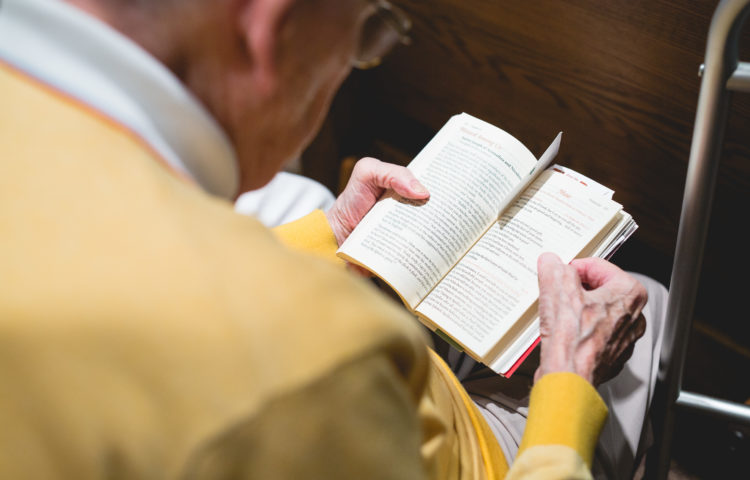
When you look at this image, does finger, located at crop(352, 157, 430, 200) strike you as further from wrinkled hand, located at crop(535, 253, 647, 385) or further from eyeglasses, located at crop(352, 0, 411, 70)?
eyeglasses, located at crop(352, 0, 411, 70)

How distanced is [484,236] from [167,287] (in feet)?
1.98

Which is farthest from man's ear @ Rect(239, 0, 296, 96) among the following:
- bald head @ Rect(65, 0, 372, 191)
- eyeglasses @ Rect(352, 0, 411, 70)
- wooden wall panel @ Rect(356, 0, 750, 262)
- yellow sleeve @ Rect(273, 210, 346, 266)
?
wooden wall panel @ Rect(356, 0, 750, 262)

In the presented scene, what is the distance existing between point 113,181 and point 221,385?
0.14 metres

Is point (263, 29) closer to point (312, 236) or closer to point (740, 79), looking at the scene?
point (740, 79)

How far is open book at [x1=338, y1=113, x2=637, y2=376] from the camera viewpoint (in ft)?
2.71

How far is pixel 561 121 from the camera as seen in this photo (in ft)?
4.34

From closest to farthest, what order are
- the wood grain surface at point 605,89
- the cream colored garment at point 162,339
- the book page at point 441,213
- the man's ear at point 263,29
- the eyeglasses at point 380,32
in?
the cream colored garment at point 162,339 < the man's ear at point 263,29 < the eyeglasses at point 380,32 < the book page at point 441,213 < the wood grain surface at point 605,89

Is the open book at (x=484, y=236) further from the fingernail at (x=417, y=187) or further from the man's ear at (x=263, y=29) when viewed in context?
the man's ear at (x=263, y=29)

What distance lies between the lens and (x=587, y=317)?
2.60 ft

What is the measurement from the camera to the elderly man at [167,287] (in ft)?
1.14

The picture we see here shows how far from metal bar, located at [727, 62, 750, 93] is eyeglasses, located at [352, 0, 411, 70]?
30cm

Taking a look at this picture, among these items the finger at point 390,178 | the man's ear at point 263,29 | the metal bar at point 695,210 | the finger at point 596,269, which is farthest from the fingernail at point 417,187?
the man's ear at point 263,29

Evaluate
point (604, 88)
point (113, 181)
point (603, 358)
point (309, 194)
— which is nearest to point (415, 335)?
point (113, 181)

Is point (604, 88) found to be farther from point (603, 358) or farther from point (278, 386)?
point (278, 386)
